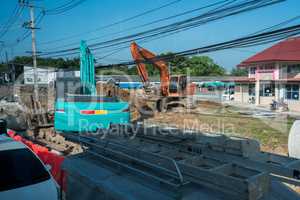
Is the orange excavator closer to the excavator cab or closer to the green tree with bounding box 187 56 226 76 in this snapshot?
the excavator cab

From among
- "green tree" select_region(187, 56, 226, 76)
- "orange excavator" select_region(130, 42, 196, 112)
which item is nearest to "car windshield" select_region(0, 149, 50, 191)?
"orange excavator" select_region(130, 42, 196, 112)

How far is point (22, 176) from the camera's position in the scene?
3.55 m

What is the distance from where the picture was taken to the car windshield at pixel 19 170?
11.2 feet

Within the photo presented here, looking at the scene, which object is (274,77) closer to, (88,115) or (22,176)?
(88,115)

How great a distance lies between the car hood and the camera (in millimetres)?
3225

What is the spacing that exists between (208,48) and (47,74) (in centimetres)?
4376

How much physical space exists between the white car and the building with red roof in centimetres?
2415

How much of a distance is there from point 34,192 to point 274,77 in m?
26.3

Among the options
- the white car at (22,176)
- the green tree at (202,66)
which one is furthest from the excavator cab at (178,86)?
the green tree at (202,66)

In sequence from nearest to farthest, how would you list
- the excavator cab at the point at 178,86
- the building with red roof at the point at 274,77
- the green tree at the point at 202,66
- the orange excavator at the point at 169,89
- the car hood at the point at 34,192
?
the car hood at the point at 34,192
the orange excavator at the point at 169,89
the excavator cab at the point at 178,86
the building with red roof at the point at 274,77
the green tree at the point at 202,66

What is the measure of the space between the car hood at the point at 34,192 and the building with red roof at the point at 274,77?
24.2 m

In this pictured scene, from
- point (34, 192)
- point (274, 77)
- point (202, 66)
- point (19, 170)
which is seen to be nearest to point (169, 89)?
point (274, 77)

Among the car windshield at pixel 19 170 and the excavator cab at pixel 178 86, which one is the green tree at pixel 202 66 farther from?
the car windshield at pixel 19 170

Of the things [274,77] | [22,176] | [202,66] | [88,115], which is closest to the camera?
[22,176]
